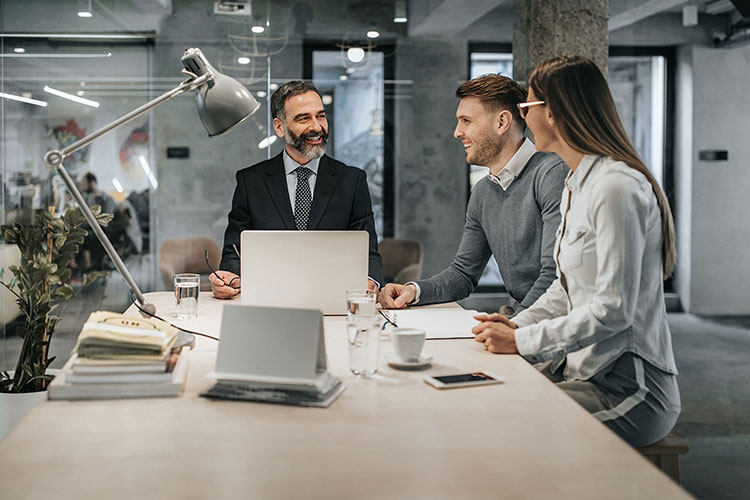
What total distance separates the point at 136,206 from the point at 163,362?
143 inches

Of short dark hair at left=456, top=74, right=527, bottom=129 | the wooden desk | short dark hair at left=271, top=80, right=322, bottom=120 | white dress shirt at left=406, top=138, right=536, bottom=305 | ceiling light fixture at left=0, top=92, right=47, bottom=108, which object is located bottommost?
the wooden desk

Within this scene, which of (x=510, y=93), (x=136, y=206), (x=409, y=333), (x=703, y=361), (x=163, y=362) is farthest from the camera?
(x=136, y=206)

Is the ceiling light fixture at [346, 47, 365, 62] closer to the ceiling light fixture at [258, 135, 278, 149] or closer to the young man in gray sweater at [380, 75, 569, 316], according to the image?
the ceiling light fixture at [258, 135, 278, 149]

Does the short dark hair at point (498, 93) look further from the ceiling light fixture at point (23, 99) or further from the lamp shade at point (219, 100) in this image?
the ceiling light fixture at point (23, 99)

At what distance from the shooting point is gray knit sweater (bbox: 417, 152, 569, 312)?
2.57 meters

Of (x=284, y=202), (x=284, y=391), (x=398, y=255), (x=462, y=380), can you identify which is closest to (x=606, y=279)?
(x=462, y=380)

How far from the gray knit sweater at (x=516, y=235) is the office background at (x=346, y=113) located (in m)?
2.14

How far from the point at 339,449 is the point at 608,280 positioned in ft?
2.97

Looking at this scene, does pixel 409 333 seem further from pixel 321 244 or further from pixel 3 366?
pixel 3 366

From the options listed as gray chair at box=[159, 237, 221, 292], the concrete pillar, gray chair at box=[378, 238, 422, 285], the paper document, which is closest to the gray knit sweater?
the paper document

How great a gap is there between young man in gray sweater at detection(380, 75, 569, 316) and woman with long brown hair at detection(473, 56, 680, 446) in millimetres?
541

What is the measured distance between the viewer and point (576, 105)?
6.64 feet

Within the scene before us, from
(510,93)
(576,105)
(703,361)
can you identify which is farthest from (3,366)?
(703,361)

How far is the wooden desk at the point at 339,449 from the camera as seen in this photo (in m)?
1.05
